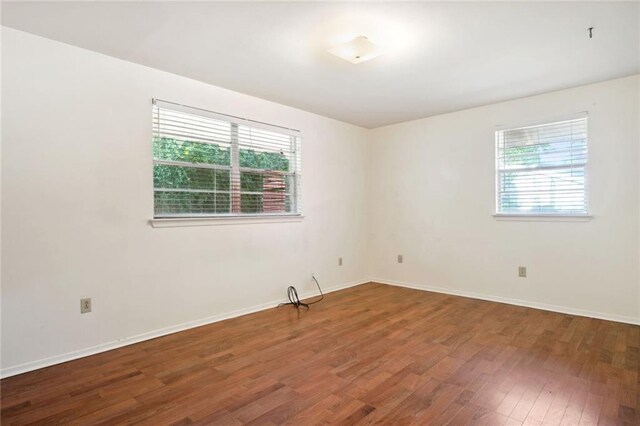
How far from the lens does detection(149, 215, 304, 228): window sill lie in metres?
3.12

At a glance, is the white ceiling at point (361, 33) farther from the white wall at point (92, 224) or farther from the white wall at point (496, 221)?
the white wall at point (496, 221)

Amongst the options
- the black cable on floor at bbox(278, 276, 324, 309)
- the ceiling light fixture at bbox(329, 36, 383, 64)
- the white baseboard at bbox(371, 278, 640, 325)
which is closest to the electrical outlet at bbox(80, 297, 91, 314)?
the black cable on floor at bbox(278, 276, 324, 309)

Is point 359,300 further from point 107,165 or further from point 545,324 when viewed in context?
point 107,165

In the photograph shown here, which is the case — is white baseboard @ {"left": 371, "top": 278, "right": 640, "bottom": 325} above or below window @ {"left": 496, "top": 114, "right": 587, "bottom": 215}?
below

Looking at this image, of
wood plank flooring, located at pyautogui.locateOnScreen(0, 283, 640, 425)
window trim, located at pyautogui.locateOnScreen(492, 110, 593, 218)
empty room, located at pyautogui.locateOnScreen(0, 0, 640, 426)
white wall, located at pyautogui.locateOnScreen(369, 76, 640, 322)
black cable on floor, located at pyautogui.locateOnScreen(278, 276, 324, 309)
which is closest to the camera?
wood plank flooring, located at pyautogui.locateOnScreen(0, 283, 640, 425)

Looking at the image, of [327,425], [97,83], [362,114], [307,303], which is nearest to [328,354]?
[327,425]

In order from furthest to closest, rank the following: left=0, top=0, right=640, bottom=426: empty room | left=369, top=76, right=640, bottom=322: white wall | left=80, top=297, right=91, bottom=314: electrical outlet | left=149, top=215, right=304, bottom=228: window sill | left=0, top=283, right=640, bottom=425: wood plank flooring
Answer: left=369, top=76, right=640, bottom=322: white wall → left=149, top=215, right=304, bottom=228: window sill → left=80, top=297, right=91, bottom=314: electrical outlet → left=0, top=0, right=640, bottom=426: empty room → left=0, top=283, right=640, bottom=425: wood plank flooring

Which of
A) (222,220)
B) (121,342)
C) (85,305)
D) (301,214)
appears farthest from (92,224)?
(301,214)

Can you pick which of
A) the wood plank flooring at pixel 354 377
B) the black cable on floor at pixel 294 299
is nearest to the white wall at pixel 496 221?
the wood plank flooring at pixel 354 377

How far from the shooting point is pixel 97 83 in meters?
2.76

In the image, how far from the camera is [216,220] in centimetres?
350

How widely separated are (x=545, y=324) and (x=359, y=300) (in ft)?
6.34

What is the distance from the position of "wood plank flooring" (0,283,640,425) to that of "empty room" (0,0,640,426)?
0.07 ft

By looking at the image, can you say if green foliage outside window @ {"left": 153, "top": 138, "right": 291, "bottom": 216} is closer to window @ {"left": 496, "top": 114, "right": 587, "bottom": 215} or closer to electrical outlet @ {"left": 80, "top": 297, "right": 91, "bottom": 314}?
electrical outlet @ {"left": 80, "top": 297, "right": 91, "bottom": 314}
